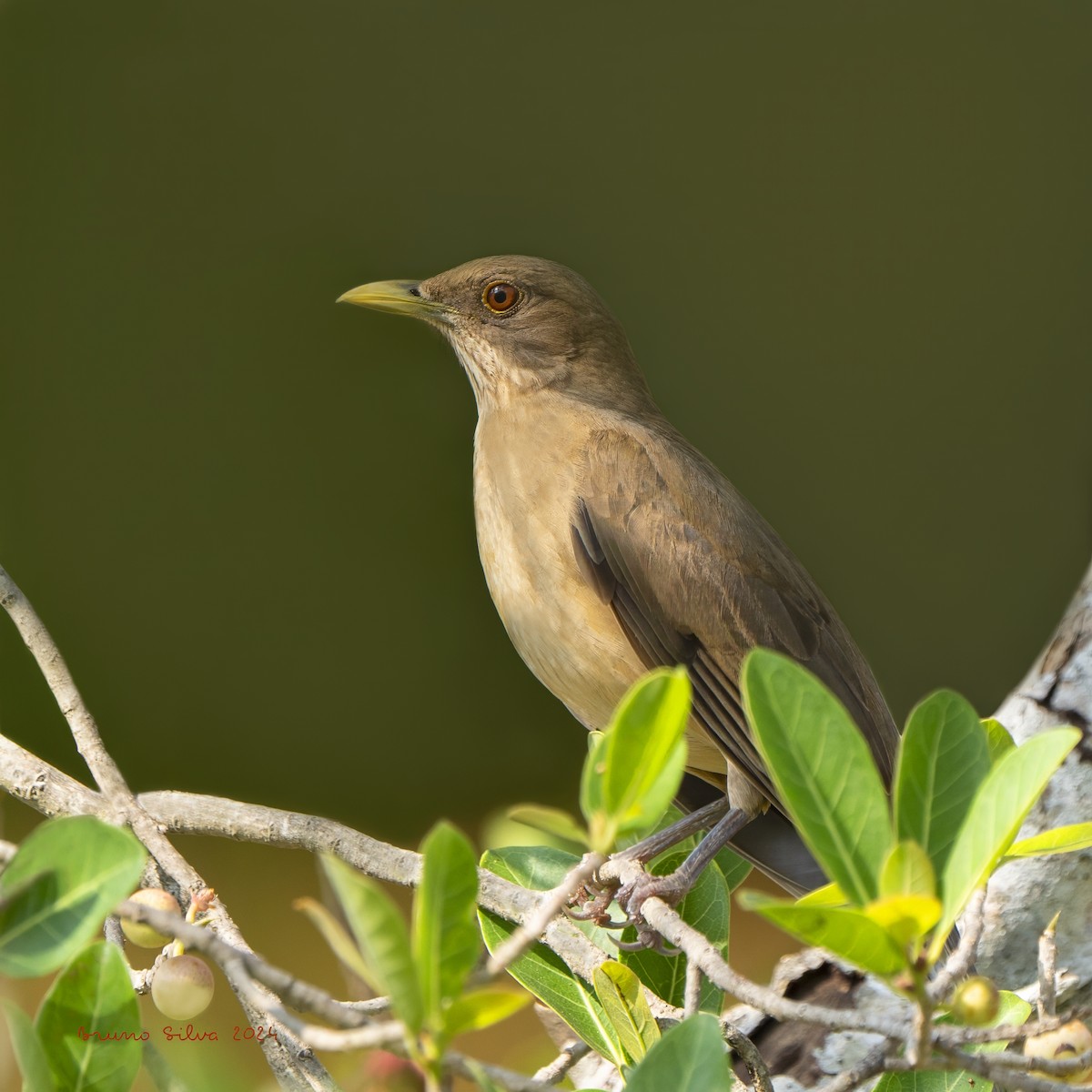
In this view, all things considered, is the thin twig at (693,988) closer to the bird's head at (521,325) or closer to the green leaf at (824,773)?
the green leaf at (824,773)

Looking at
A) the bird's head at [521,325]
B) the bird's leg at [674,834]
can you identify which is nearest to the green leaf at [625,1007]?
the bird's leg at [674,834]

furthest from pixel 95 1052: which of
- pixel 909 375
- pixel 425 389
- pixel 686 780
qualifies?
pixel 909 375

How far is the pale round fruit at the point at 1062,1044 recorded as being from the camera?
4.15 feet

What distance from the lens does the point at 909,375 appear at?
718 centimetres

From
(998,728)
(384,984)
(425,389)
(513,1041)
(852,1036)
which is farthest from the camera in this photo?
(425,389)

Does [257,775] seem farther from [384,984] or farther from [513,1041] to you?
[384,984]

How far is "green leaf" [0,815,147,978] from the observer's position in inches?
45.0

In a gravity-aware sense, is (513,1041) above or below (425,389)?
below

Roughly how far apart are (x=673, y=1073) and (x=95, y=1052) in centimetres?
57

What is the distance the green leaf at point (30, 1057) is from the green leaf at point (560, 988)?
2.48 feet

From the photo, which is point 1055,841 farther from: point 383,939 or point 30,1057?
point 30,1057

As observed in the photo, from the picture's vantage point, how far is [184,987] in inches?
57.7

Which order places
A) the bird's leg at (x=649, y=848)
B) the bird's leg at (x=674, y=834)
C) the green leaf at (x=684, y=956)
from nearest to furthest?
the green leaf at (x=684, y=956) < the bird's leg at (x=649, y=848) < the bird's leg at (x=674, y=834)

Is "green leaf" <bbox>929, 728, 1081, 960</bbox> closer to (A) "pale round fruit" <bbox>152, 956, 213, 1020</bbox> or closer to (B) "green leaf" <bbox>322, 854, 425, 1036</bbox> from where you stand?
(B) "green leaf" <bbox>322, 854, 425, 1036</bbox>
